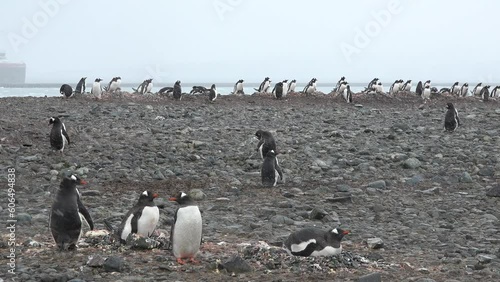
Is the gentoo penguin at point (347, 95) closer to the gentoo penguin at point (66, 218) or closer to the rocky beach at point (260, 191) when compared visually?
the rocky beach at point (260, 191)

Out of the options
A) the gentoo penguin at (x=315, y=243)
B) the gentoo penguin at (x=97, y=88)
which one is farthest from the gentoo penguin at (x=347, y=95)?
the gentoo penguin at (x=315, y=243)

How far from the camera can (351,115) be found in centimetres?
1805

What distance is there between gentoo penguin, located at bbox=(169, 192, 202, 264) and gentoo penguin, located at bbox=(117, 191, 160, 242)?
0.50m

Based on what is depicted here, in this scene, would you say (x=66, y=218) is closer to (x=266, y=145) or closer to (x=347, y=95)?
(x=266, y=145)

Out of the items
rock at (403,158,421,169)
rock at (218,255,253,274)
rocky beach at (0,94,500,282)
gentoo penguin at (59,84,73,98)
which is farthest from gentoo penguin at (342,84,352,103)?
rock at (218,255,253,274)

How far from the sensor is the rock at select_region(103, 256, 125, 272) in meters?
4.53

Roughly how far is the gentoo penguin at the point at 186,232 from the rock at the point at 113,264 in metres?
0.51

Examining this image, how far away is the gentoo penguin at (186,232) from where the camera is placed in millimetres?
4883

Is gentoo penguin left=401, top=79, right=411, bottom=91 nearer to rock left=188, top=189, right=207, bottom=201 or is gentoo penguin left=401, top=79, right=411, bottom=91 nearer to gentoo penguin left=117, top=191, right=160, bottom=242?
rock left=188, top=189, right=207, bottom=201

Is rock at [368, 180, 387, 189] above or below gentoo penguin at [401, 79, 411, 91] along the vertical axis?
below

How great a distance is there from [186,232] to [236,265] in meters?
0.59

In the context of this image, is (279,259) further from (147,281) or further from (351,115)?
(351,115)

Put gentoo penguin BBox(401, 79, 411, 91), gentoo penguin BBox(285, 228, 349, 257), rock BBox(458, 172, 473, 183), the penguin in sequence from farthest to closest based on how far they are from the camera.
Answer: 1. gentoo penguin BBox(401, 79, 411, 91)
2. the penguin
3. rock BBox(458, 172, 473, 183)
4. gentoo penguin BBox(285, 228, 349, 257)

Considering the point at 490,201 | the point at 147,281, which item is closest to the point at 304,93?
the point at 490,201
